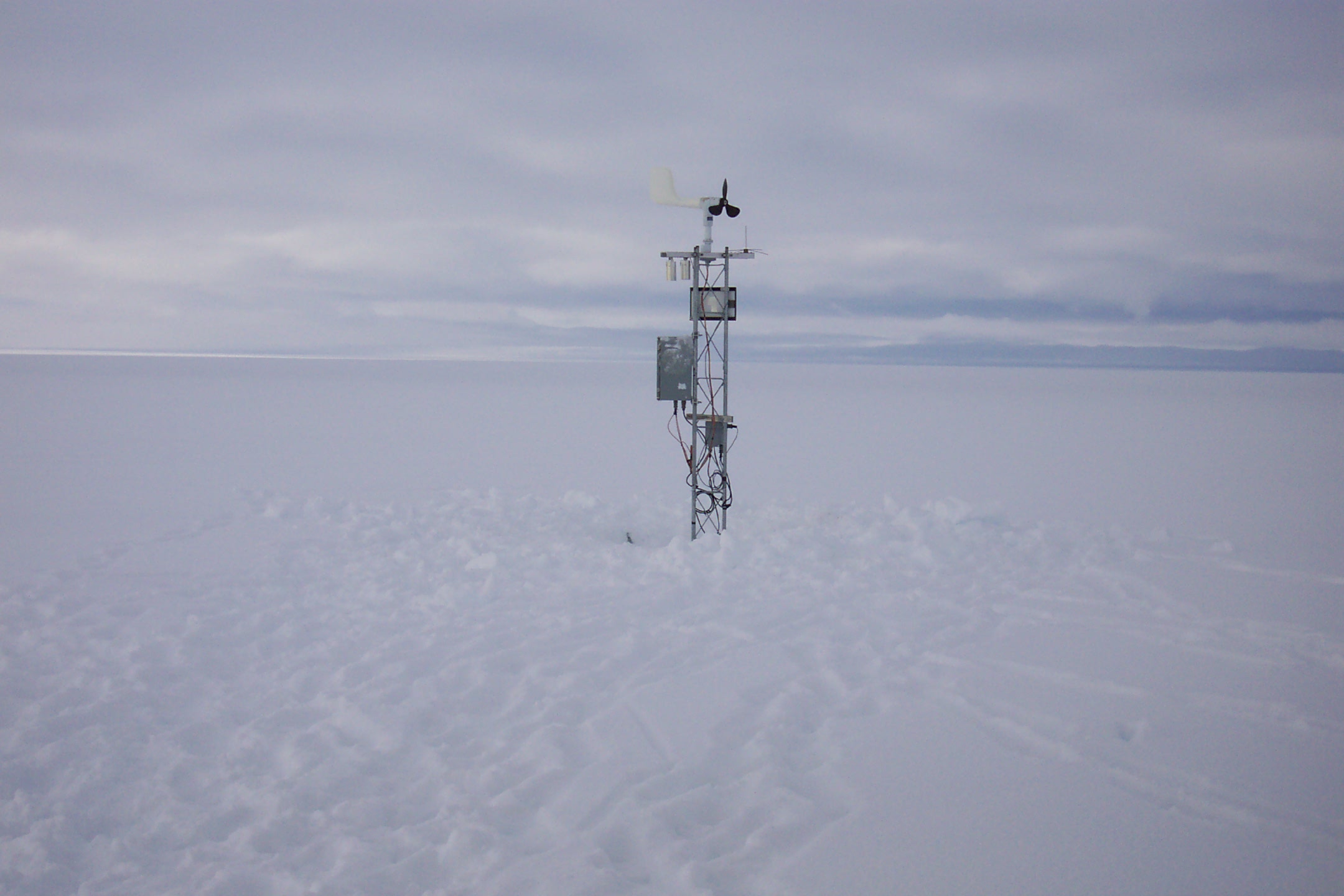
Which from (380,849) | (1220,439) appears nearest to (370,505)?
(380,849)

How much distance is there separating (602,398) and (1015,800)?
4194 cm

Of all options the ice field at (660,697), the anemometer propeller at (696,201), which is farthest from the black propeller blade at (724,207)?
the ice field at (660,697)

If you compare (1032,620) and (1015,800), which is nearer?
(1015,800)

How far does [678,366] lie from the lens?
792cm

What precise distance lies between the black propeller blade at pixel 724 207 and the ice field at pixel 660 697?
3304 millimetres

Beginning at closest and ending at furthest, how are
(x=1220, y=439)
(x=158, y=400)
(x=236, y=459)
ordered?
(x=236, y=459) → (x=1220, y=439) → (x=158, y=400)

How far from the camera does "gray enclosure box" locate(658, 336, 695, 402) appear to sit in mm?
7887

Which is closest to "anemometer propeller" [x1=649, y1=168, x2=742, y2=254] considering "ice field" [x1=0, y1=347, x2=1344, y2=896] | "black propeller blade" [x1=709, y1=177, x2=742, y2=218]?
"black propeller blade" [x1=709, y1=177, x2=742, y2=218]

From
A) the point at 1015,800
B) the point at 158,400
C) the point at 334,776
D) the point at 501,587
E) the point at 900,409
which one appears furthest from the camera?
the point at 900,409

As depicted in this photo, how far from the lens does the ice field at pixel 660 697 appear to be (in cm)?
317

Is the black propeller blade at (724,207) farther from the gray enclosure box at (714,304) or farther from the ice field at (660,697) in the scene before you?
the ice field at (660,697)

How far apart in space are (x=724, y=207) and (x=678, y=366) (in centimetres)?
166

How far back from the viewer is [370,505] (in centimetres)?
968

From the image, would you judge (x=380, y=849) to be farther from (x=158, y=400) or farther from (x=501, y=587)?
(x=158, y=400)
